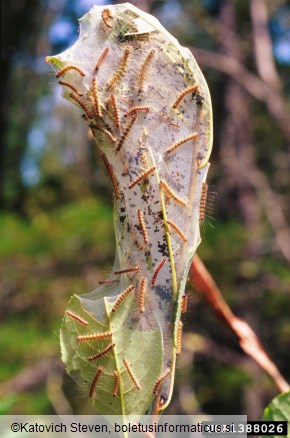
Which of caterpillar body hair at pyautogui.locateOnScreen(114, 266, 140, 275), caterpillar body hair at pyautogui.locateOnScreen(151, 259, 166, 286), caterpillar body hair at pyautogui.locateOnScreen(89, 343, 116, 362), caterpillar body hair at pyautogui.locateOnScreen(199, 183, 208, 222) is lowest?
caterpillar body hair at pyautogui.locateOnScreen(89, 343, 116, 362)

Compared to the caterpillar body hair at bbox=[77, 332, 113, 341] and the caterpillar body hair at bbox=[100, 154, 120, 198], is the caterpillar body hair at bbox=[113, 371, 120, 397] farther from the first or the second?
the caterpillar body hair at bbox=[100, 154, 120, 198]

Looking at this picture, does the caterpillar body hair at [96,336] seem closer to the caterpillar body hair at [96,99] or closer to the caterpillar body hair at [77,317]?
the caterpillar body hair at [77,317]

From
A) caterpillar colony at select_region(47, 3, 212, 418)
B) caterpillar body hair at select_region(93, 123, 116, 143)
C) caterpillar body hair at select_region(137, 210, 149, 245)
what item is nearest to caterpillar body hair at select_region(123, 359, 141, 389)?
caterpillar colony at select_region(47, 3, 212, 418)

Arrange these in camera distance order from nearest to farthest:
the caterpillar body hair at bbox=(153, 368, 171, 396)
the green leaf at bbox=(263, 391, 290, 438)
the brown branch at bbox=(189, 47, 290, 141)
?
1. the caterpillar body hair at bbox=(153, 368, 171, 396)
2. the green leaf at bbox=(263, 391, 290, 438)
3. the brown branch at bbox=(189, 47, 290, 141)
